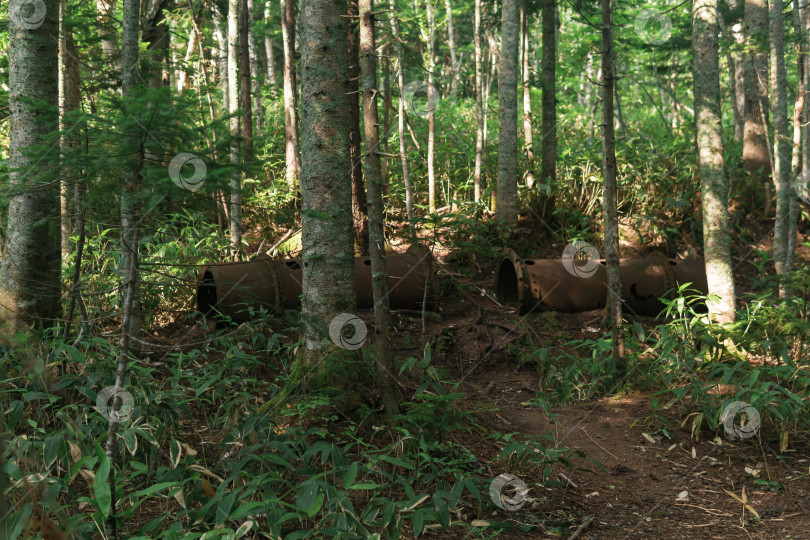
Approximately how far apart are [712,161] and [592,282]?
6.11 ft

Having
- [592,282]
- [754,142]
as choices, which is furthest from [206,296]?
[754,142]

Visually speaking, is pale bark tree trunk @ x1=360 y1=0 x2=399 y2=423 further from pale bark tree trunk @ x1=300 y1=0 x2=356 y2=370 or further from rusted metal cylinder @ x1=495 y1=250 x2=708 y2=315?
rusted metal cylinder @ x1=495 y1=250 x2=708 y2=315

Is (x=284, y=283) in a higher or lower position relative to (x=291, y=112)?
lower

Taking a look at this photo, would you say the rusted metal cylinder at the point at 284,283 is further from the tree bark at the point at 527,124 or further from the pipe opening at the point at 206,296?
the tree bark at the point at 527,124

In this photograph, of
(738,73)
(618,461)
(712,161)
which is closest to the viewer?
(618,461)

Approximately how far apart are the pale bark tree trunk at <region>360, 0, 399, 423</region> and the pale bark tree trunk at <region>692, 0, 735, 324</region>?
326 centimetres

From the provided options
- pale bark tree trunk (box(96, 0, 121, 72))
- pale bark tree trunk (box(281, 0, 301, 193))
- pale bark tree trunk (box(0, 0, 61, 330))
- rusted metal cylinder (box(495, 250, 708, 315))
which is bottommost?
rusted metal cylinder (box(495, 250, 708, 315))

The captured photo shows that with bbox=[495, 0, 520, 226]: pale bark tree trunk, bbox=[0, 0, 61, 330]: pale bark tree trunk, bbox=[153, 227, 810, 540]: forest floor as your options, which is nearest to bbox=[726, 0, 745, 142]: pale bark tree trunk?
bbox=[495, 0, 520, 226]: pale bark tree trunk

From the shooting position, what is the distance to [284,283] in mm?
6133

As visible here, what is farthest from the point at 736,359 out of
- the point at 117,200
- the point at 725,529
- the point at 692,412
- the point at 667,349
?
the point at 117,200

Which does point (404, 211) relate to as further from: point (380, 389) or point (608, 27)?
point (380, 389)

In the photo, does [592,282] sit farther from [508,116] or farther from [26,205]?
Result: [26,205]

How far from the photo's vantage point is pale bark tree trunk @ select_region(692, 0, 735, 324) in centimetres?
568

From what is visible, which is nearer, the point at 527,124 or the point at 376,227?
the point at 376,227
